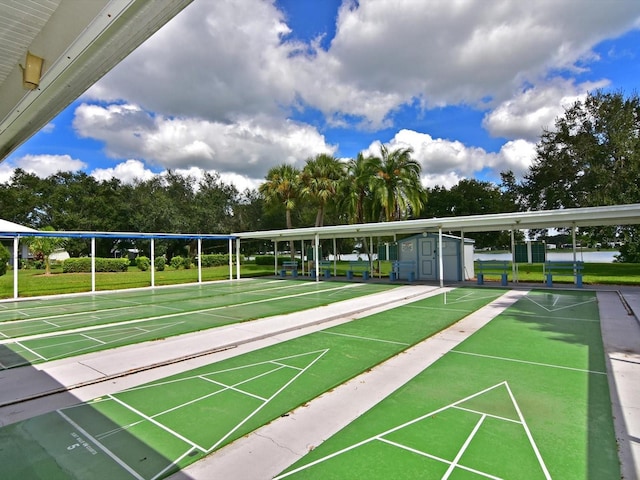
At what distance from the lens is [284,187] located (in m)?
25.4

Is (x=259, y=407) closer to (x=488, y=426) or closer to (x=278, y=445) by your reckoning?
(x=278, y=445)

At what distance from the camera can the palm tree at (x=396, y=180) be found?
23094mm

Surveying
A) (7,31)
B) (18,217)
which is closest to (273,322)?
(7,31)

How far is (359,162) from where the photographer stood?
2416cm

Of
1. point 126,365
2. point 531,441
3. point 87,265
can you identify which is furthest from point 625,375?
point 87,265

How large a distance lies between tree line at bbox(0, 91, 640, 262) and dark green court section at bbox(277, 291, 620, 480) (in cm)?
1797

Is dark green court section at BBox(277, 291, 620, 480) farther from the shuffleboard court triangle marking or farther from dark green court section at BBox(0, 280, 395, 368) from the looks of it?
dark green court section at BBox(0, 280, 395, 368)

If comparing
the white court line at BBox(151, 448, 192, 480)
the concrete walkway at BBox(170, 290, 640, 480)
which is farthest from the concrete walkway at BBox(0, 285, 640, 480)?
the white court line at BBox(151, 448, 192, 480)

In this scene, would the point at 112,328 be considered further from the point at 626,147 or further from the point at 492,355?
the point at 626,147

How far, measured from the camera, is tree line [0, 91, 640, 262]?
23422 millimetres

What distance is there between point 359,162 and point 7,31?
22777mm

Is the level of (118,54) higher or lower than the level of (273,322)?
higher

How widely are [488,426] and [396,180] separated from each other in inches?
823

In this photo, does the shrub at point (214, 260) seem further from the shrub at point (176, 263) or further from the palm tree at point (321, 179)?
the palm tree at point (321, 179)
